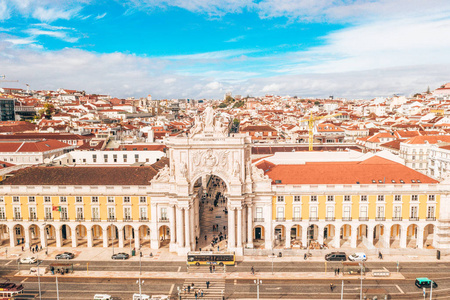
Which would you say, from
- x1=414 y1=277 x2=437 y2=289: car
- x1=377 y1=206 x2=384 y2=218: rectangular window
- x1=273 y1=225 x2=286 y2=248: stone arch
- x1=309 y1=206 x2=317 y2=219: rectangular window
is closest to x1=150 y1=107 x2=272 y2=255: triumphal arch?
x1=273 y1=225 x2=286 y2=248: stone arch

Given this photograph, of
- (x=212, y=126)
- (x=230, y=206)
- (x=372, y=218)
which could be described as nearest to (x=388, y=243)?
(x=372, y=218)

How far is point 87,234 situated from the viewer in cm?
6562

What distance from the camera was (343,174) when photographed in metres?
65.4

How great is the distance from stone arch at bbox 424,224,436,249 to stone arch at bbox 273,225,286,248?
75.7 ft

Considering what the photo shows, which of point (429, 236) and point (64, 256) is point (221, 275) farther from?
point (429, 236)

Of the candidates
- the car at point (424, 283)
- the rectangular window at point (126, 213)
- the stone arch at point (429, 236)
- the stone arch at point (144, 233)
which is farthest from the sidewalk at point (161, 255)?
the car at point (424, 283)

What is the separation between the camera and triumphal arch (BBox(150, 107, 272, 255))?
61.3m

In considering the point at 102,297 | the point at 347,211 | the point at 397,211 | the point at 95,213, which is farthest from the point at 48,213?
the point at 397,211

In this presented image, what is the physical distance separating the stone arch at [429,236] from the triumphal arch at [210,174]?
27575mm

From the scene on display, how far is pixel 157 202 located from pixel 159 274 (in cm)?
1275

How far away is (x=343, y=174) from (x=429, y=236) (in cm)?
2015

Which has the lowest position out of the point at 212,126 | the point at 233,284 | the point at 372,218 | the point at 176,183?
the point at 233,284

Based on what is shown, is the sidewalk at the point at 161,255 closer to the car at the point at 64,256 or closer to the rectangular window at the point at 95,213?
the car at the point at 64,256

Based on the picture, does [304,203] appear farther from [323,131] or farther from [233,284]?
[323,131]
